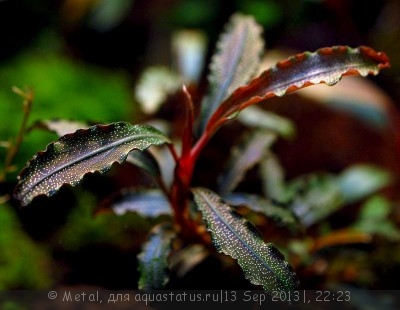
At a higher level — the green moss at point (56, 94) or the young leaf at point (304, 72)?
the green moss at point (56, 94)

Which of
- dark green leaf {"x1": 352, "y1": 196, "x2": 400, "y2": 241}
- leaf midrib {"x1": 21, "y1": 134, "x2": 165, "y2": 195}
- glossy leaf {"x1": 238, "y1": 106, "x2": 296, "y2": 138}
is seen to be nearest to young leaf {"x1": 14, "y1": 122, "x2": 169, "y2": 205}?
leaf midrib {"x1": 21, "y1": 134, "x2": 165, "y2": 195}

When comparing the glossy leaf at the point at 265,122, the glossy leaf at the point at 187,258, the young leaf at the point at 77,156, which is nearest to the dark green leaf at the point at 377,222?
the glossy leaf at the point at 265,122

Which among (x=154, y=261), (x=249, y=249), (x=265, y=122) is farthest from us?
(x=265, y=122)

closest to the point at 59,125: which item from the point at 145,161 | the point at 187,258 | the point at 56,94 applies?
the point at 145,161

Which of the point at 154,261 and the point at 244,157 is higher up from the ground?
the point at 244,157

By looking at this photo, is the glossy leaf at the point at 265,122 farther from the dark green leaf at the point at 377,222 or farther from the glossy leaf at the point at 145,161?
the glossy leaf at the point at 145,161

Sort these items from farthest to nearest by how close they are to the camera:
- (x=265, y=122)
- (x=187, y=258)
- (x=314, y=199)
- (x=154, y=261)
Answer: (x=265, y=122) < (x=314, y=199) < (x=187, y=258) < (x=154, y=261)

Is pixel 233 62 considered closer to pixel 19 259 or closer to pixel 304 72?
A: pixel 304 72
